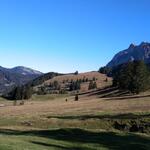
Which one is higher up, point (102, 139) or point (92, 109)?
point (92, 109)

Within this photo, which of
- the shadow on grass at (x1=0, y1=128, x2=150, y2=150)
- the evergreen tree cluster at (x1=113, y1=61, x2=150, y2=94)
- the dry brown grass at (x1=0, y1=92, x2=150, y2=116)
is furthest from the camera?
the evergreen tree cluster at (x1=113, y1=61, x2=150, y2=94)

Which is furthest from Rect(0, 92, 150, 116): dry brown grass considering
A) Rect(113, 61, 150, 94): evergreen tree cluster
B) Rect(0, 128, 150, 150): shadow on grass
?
Rect(0, 128, 150, 150): shadow on grass

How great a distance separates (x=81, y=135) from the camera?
131 feet

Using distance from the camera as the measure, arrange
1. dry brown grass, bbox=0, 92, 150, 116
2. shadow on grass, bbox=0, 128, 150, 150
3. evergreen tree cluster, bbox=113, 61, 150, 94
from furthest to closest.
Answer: evergreen tree cluster, bbox=113, 61, 150, 94 < dry brown grass, bbox=0, 92, 150, 116 < shadow on grass, bbox=0, 128, 150, 150

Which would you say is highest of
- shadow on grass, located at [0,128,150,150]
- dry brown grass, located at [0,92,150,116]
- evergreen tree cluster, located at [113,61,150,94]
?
evergreen tree cluster, located at [113,61,150,94]

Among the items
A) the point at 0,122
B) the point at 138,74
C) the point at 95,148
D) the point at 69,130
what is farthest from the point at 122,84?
the point at 95,148

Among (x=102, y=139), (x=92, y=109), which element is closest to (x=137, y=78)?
(x=92, y=109)

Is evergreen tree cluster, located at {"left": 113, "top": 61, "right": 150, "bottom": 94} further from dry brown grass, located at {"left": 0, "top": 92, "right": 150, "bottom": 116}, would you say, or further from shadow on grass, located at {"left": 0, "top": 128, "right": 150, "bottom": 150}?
shadow on grass, located at {"left": 0, "top": 128, "right": 150, "bottom": 150}

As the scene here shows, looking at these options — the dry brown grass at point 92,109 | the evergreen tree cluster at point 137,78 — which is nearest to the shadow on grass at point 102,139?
the dry brown grass at point 92,109

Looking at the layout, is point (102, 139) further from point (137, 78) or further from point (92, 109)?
point (137, 78)

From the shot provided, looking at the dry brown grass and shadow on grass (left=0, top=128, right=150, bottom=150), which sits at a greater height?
the dry brown grass

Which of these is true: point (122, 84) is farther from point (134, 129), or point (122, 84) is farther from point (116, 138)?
point (116, 138)

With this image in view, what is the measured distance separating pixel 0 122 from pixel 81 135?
2218 centimetres

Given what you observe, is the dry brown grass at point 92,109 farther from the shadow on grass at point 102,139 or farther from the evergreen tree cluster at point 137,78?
the shadow on grass at point 102,139
